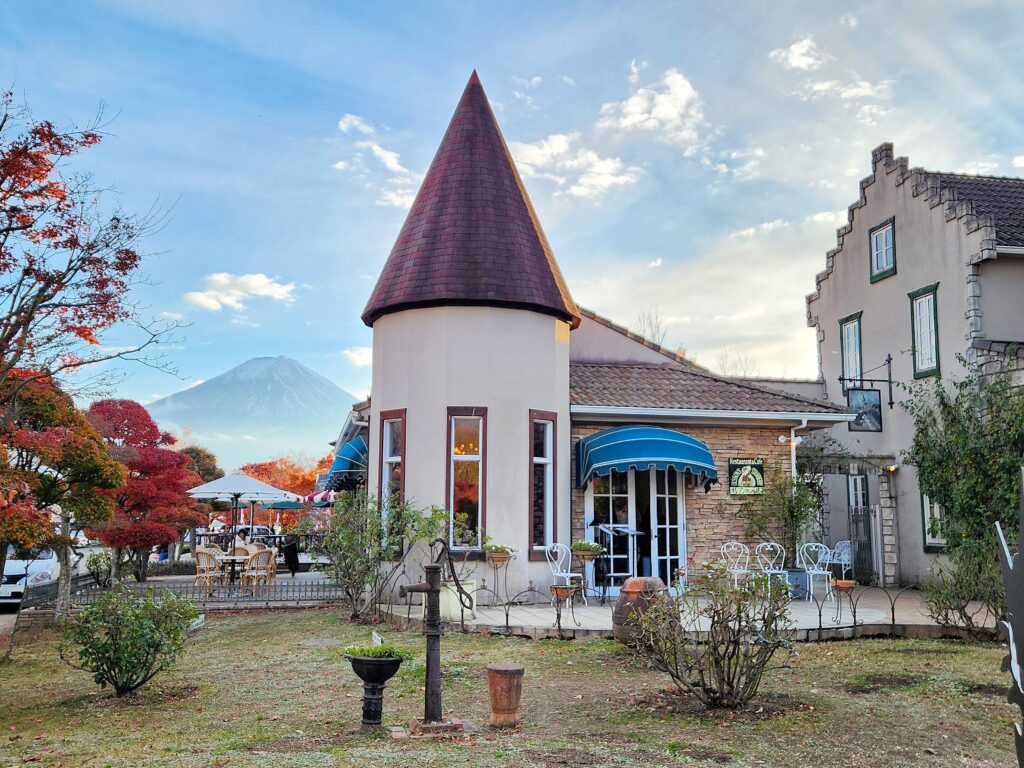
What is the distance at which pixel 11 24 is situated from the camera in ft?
36.8

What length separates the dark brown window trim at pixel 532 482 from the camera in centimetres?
1421

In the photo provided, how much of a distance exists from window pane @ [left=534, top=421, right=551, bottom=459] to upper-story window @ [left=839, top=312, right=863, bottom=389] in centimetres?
838

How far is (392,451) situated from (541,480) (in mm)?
2718

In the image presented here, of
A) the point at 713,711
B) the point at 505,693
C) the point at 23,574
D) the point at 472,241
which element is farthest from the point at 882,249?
the point at 23,574

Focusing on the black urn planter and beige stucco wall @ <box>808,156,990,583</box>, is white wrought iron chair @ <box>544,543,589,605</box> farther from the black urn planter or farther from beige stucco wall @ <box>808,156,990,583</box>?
beige stucco wall @ <box>808,156,990,583</box>

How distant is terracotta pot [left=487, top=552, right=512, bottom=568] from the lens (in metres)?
13.7

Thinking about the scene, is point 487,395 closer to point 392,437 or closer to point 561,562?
point 392,437

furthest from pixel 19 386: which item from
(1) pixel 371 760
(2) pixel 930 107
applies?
(2) pixel 930 107

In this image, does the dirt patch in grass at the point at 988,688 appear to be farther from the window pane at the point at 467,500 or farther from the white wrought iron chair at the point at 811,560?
the window pane at the point at 467,500

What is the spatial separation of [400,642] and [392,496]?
351 centimetres

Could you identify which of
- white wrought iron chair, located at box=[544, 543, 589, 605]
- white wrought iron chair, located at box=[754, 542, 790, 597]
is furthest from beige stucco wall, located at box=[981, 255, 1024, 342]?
white wrought iron chair, located at box=[544, 543, 589, 605]

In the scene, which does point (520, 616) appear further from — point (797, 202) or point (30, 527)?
point (797, 202)

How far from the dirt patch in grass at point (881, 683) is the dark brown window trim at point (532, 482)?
6.38 metres

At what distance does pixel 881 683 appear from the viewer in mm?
8359
